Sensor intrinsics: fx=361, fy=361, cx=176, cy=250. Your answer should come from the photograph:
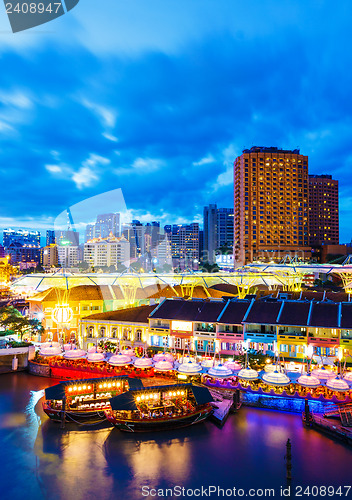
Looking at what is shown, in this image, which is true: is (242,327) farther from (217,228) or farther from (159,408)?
(217,228)

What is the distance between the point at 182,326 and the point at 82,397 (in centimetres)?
883

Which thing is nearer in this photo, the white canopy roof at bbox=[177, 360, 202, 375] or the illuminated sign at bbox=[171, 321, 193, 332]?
the white canopy roof at bbox=[177, 360, 202, 375]

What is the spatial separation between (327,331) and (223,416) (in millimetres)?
9016

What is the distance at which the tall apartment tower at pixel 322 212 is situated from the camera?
130 meters

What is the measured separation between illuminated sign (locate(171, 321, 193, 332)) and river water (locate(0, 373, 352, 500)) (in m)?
7.27

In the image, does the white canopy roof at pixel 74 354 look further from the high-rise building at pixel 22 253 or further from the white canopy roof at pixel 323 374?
the high-rise building at pixel 22 253

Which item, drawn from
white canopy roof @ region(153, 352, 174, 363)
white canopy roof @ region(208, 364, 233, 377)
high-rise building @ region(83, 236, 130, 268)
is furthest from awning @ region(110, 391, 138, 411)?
high-rise building @ region(83, 236, 130, 268)

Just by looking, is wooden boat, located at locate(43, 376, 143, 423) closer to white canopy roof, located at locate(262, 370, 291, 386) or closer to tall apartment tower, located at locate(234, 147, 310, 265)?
white canopy roof, located at locate(262, 370, 291, 386)

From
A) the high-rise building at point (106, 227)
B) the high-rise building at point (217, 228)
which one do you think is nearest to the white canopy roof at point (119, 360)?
the high-rise building at point (106, 227)

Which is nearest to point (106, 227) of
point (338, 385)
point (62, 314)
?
point (62, 314)

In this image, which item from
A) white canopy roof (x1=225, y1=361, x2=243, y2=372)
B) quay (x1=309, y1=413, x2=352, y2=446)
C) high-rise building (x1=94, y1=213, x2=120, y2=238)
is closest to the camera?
quay (x1=309, y1=413, x2=352, y2=446)

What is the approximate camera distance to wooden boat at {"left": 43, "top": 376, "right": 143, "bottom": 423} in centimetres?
2047

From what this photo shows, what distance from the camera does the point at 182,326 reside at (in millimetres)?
27281

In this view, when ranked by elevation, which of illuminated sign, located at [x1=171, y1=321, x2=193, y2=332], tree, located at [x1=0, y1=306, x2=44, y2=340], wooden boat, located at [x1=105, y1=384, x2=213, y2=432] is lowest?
wooden boat, located at [x1=105, y1=384, x2=213, y2=432]
